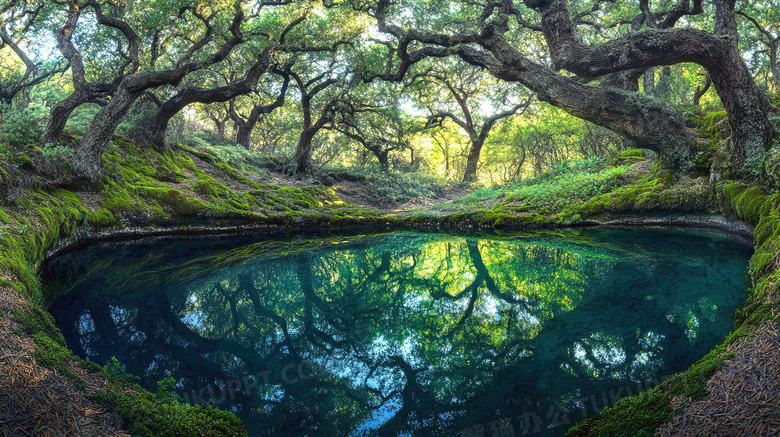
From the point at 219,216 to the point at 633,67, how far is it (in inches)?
452

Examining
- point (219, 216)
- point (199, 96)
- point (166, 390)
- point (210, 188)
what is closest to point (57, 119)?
point (199, 96)

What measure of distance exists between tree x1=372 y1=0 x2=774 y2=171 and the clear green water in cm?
280

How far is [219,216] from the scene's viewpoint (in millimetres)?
10203

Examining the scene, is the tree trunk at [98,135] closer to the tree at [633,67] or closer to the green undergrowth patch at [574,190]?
the tree at [633,67]

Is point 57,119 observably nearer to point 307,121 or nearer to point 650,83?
point 307,121

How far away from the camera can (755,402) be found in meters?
1.71

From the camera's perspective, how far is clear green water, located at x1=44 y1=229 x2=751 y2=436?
8.52 ft

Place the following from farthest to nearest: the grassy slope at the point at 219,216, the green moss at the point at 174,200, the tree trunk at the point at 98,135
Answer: the green moss at the point at 174,200
the tree trunk at the point at 98,135
the grassy slope at the point at 219,216

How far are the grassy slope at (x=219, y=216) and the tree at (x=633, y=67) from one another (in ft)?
3.87

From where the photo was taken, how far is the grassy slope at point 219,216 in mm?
2141

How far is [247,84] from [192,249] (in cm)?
640

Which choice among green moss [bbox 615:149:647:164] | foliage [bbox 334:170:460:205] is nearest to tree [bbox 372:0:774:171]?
green moss [bbox 615:149:647:164]

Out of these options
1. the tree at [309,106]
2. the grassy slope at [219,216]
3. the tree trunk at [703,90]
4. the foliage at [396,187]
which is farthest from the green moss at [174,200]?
the tree trunk at [703,90]

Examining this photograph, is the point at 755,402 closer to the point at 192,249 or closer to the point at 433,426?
the point at 433,426
